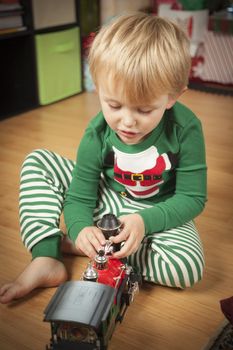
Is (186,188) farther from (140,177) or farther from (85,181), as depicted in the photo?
(85,181)

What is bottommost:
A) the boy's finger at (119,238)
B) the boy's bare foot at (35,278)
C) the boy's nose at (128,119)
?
the boy's bare foot at (35,278)

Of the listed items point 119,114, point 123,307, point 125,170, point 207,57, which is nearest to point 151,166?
point 125,170

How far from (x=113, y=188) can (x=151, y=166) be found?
5.0 inches

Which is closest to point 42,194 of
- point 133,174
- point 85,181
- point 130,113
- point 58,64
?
point 85,181

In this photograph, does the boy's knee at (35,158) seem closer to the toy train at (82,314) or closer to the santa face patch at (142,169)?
the santa face patch at (142,169)

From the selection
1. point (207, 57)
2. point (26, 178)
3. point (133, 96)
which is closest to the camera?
point (133, 96)

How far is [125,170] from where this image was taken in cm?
88

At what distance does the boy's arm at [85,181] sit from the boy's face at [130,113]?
5.0 inches

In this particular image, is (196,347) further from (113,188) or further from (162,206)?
(113,188)

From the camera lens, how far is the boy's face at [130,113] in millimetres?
729

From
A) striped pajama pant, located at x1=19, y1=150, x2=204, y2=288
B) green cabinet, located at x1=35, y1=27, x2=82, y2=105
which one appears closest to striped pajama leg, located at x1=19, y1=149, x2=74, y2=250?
striped pajama pant, located at x1=19, y1=150, x2=204, y2=288

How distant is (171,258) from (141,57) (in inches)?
14.3

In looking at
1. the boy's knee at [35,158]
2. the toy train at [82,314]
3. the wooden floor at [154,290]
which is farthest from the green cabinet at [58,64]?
the toy train at [82,314]

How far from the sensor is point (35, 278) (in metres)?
0.81
